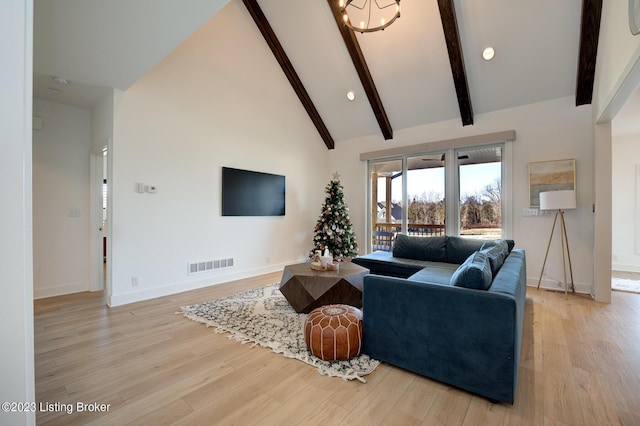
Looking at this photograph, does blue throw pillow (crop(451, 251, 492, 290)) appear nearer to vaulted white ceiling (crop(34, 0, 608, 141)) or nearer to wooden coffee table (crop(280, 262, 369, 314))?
wooden coffee table (crop(280, 262, 369, 314))

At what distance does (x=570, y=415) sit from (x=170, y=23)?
3.78m

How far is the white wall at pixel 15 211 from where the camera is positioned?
0.87 metres

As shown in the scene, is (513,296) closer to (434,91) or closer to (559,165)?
(559,165)

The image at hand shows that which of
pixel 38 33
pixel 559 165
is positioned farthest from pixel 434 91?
pixel 38 33

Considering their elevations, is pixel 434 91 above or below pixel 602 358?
above

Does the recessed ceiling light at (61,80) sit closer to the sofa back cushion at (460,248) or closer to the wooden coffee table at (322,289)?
the wooden coffee table at (322,289)

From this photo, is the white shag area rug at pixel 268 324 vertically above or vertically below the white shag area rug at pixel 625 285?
below

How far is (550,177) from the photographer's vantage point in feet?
14.4

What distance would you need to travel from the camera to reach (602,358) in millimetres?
2316

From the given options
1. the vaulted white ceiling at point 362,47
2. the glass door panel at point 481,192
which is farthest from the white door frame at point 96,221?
the glass door panel at point 481,192

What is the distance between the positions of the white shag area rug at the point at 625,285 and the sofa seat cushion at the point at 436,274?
265cm

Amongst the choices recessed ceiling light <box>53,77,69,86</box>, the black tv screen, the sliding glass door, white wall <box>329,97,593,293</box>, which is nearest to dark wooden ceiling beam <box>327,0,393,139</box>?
the sliding glass door

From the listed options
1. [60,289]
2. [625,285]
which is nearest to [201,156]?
[60,289]

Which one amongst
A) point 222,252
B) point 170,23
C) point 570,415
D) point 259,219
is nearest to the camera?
point 570,415
